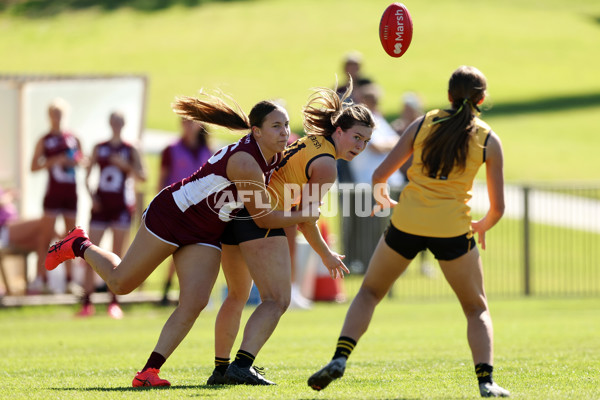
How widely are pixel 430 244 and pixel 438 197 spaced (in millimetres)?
282

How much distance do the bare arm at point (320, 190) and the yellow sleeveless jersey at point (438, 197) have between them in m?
0.65

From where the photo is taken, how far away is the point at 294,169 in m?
6.69

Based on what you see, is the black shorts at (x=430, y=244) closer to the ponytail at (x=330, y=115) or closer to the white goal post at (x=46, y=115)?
the ponytail at (x=330, y=115)

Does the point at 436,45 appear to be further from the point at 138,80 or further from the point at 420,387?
the point at 420,387

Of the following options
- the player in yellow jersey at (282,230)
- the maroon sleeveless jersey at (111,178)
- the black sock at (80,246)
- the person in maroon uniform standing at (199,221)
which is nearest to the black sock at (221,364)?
the player in yellow jersey at (282,230)

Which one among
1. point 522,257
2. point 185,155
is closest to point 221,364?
point 185,155

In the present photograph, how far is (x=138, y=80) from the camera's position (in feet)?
48.7

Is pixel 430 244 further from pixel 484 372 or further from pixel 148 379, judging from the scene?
pixel 148 379

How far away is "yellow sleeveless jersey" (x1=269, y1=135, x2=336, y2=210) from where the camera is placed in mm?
6602

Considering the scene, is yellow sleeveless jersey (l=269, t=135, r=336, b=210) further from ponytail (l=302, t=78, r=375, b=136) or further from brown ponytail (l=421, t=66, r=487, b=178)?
brown ponytail (l=421, t=66, r=487, b=178)

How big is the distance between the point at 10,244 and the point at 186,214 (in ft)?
23.5

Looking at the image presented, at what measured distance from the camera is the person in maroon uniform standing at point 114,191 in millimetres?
12477

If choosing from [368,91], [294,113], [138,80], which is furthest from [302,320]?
[294,113]

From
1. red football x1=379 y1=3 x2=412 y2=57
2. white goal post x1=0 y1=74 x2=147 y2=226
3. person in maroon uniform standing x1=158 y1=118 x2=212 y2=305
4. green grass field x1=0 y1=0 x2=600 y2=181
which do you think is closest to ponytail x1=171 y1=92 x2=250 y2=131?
red football x1=379 y1=3 x2=412 y2=57
